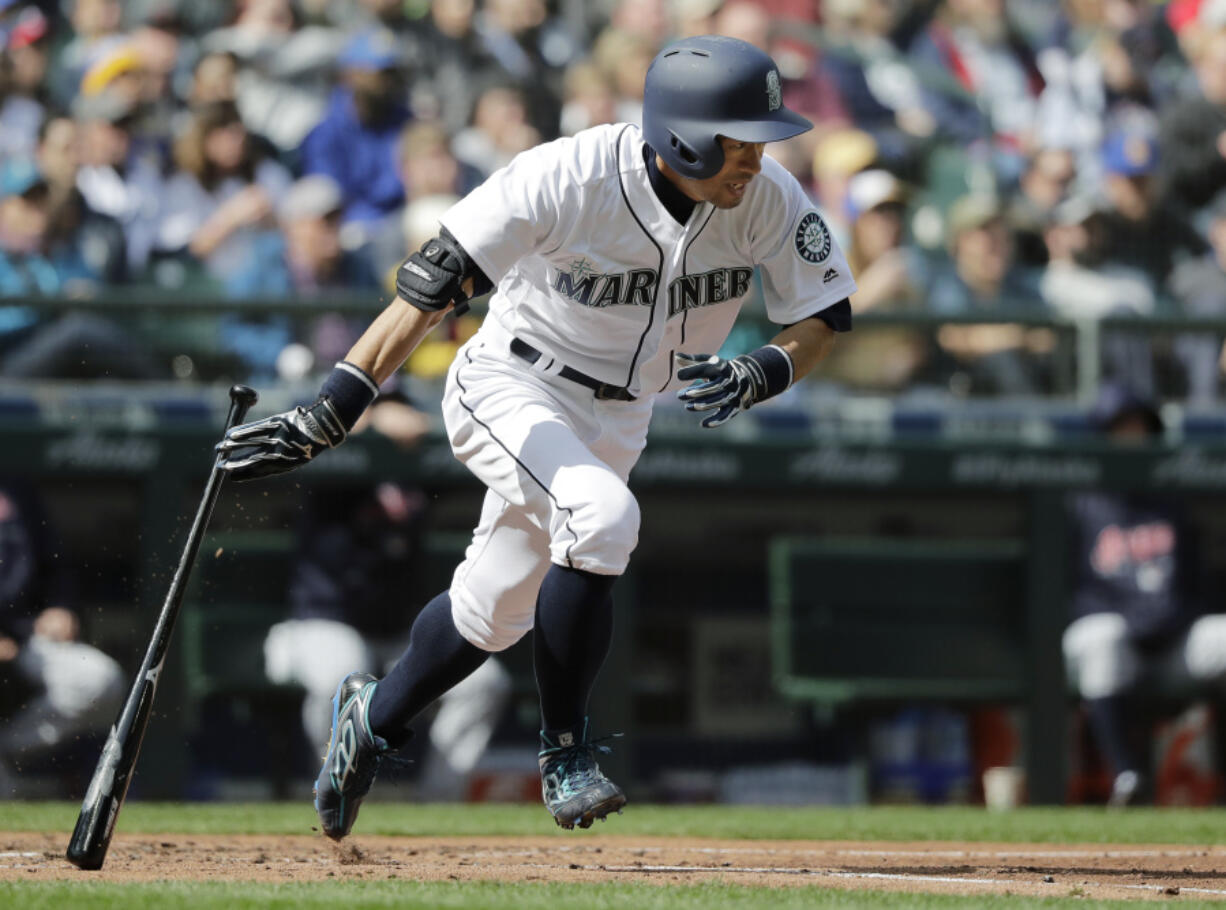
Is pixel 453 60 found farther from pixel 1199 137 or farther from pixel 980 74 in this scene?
pixel 1199 137

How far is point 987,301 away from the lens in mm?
8461

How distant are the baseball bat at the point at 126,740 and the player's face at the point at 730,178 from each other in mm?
1123

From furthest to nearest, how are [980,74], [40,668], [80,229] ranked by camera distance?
[980,74] → [80,229] → [40,668]

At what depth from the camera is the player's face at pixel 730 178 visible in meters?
4.05

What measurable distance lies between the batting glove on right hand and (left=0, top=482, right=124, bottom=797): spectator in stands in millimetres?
2904

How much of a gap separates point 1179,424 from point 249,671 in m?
3.84

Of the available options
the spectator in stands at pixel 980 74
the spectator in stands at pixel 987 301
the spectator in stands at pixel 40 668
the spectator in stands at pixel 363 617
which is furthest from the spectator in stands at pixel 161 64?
the spectator in stands at pixel 980 74

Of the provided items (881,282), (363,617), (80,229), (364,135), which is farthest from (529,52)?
(363,617)

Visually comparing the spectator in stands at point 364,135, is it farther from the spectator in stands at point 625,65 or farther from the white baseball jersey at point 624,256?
the white baseball jersey at point 624,256

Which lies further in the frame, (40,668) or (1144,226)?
(1144,226)

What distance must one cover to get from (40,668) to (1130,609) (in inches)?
164

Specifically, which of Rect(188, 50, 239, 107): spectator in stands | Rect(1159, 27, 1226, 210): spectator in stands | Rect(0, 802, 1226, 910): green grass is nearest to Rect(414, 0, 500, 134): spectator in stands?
Rect(188, 50, 239, 107): spectator in stands

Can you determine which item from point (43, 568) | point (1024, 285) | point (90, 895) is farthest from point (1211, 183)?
point (90, 895)

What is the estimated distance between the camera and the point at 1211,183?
973 centimetres
